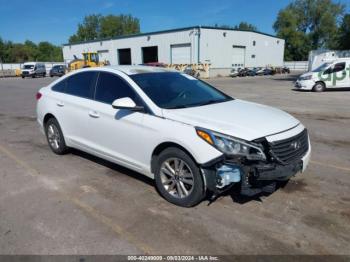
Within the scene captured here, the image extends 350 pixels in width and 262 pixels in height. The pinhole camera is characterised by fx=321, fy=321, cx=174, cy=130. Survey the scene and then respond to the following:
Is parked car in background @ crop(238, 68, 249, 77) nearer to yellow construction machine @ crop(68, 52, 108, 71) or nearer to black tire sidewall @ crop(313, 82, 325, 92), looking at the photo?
yellow construction machine @ crop(68, 52, 108, 71)

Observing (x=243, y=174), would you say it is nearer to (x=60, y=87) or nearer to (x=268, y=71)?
(x=60, y=87)

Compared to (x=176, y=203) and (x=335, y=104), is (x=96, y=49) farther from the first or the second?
(x=176, y=203)

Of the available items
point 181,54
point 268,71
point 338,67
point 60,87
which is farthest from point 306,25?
point 60,87

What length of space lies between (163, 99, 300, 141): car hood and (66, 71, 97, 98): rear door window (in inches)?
67.6

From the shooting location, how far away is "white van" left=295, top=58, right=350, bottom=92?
18.3 m

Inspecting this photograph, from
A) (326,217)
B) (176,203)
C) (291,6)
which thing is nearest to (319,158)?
(326,217)

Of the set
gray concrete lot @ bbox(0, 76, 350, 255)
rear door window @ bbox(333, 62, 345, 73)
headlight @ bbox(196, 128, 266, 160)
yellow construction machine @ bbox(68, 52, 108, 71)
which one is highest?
yellow construction machine @ bbox(68, 52, 108, 71)

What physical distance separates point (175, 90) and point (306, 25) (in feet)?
295

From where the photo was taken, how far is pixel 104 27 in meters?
105

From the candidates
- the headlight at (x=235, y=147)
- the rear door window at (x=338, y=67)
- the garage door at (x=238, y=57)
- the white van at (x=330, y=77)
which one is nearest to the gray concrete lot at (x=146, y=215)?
the headlight at (x=235, y=147)

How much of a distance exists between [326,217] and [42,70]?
48.3 meters

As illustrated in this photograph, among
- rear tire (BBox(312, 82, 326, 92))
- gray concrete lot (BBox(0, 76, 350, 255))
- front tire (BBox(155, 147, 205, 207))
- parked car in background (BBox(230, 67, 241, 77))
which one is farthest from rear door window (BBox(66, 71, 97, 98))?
parked car in background (BBox(230, 67, 241, 77))

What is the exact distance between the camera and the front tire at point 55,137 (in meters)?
5.76

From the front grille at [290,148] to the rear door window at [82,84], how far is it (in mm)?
2919
